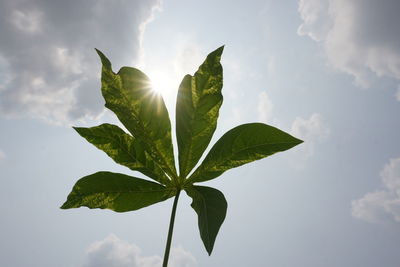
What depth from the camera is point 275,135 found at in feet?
7.40

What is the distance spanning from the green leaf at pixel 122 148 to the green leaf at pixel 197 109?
0.72 feet

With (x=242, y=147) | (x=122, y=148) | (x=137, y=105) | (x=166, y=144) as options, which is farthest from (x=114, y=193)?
(x=242, y=147)

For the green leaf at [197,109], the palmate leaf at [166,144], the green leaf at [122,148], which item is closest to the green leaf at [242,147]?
the palmate leaf at [166,144]

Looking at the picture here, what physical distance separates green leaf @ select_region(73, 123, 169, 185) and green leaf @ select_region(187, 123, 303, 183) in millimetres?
329

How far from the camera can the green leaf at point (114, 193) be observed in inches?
89.4

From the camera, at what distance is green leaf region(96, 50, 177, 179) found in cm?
226

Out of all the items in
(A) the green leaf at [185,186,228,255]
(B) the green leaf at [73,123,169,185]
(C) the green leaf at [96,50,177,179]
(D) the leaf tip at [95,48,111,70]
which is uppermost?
(D) the leaf tip at [95,48,111,70]

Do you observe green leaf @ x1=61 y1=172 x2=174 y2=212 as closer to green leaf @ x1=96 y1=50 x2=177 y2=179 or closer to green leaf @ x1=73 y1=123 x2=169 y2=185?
green leaf @ x1=73 y1=123 x2=169 y2=185

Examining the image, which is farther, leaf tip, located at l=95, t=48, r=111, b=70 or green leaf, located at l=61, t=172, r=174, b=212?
green leaf, located at l=61, t=172, r=174, b=212

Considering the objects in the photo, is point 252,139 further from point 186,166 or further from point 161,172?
point 161,172

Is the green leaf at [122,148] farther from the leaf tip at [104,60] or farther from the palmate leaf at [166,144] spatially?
the leaf tip at [104,60]

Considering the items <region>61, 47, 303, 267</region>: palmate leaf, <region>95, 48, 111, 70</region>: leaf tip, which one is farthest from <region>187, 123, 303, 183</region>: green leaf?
<region>95, 48, 111, 70</region>: leaf tip

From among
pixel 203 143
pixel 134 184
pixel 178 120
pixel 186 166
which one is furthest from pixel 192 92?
pixel 134 184

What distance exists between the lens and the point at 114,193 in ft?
7.82
